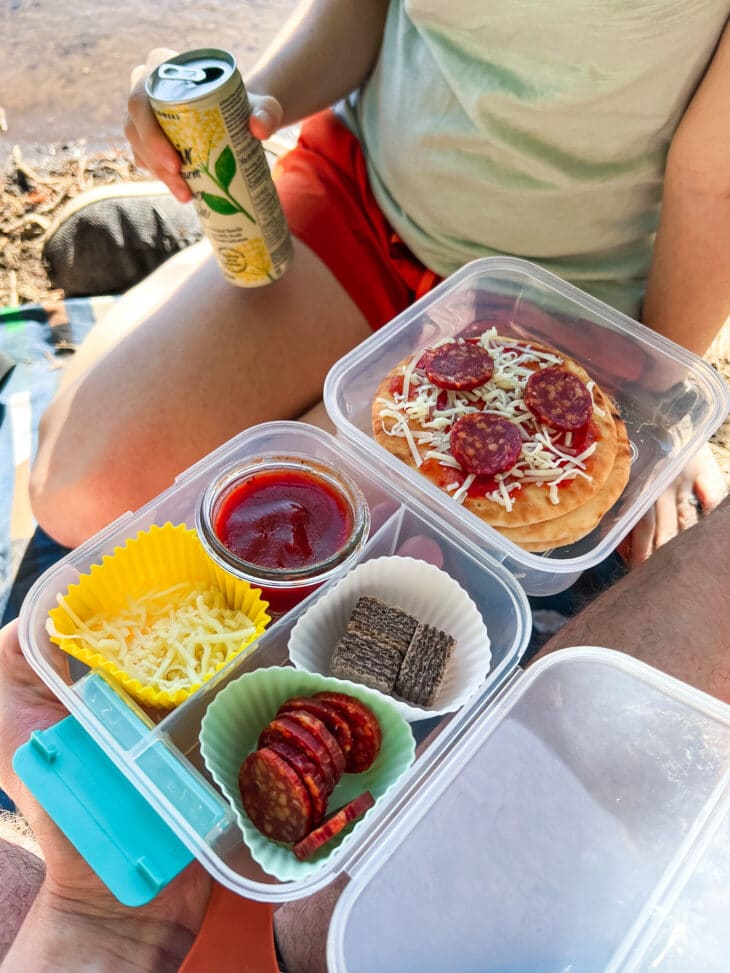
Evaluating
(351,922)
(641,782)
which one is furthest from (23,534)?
(641,782)

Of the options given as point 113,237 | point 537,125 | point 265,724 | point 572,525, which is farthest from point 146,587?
point 113,237

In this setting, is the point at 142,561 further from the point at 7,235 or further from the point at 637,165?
the point at 7,235

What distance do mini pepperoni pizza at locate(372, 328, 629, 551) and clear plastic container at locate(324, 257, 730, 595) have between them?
4cm

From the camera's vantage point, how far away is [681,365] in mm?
1208

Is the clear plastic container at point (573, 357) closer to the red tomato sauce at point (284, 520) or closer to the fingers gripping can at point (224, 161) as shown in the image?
the red tomato sauce at point (284, 520)

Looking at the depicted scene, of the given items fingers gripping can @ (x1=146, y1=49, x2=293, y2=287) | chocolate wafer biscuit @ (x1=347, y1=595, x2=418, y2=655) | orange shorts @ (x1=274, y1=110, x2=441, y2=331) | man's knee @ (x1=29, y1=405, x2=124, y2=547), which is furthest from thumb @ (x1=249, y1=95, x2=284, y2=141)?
chocolate wafer biscuit @ (x1=347, y1=595, x2=418, y2=655)

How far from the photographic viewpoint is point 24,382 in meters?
1.71

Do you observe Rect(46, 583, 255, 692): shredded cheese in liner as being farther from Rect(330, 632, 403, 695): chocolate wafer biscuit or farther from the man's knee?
the man's knee

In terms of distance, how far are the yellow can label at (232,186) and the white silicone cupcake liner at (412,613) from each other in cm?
54

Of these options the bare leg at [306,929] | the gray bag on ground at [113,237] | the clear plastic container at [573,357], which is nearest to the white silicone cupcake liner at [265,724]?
the bare leg at [306,929]

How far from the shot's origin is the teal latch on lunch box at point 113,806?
0.78 m

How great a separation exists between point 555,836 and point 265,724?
346 millimetres

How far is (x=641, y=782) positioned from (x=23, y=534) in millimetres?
1148

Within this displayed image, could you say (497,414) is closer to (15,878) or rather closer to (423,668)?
(423,668)
